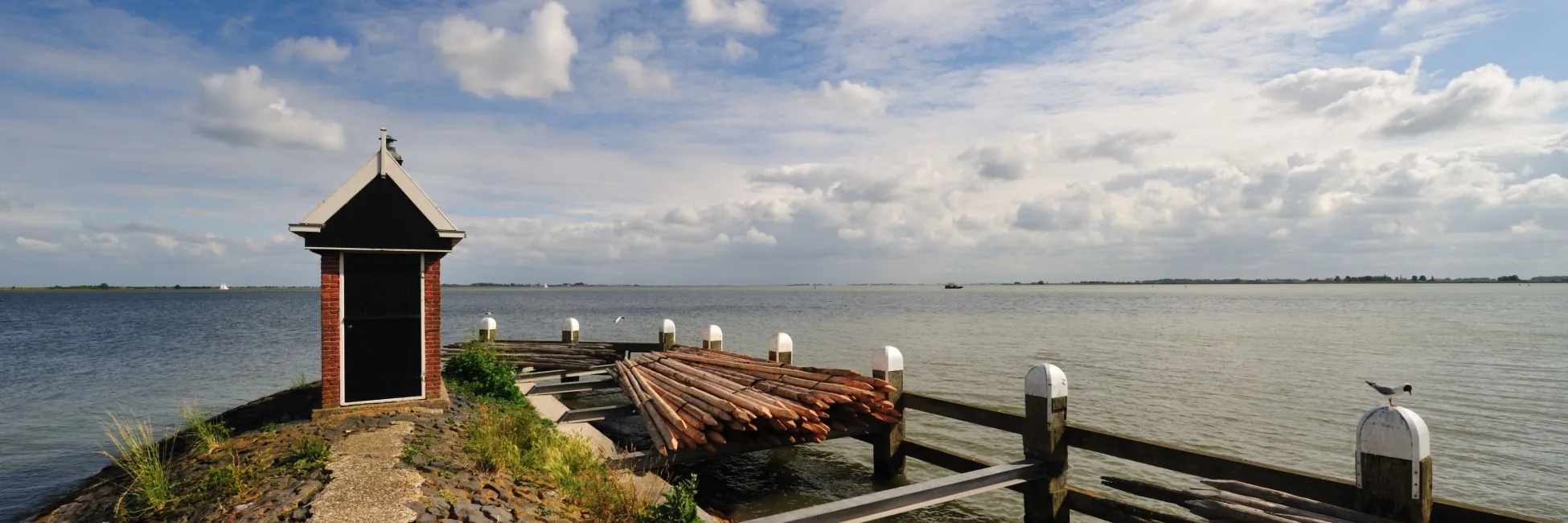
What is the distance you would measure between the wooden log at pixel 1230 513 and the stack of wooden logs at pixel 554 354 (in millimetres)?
16429

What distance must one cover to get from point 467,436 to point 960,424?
37.7 feet

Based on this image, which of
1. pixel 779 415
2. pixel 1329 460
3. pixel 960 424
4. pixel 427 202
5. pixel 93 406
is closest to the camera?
pixel 779 415

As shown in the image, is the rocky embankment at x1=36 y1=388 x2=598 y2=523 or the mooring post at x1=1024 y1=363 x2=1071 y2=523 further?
the mooring post at x1=1024 y1=363 x2=1071 y2=523

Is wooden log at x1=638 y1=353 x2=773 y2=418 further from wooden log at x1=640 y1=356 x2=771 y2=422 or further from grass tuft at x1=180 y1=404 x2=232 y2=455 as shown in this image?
grass tuft at x1=180 y1=404 x2=232 y2=455

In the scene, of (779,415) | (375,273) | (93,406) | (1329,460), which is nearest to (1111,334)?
(1329,460)

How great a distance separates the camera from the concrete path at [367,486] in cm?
658

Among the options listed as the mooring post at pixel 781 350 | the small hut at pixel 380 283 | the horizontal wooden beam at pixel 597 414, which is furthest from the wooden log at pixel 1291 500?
the small hut at pixel 380 283

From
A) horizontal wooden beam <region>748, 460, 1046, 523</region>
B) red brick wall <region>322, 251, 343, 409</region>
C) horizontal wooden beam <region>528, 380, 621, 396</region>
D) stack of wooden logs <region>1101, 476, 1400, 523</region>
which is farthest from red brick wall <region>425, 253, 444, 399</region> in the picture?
stack of wooden logs <region>1101, 476, 1400, 523</region>

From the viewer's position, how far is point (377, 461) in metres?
8.18

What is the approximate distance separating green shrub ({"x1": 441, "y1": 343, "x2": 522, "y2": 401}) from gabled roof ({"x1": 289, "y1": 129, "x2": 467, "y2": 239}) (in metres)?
3.90

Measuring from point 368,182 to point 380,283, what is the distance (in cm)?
166

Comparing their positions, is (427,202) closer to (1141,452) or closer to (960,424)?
(1141,452)

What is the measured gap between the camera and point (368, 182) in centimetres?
1145

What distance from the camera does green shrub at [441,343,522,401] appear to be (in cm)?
1448
